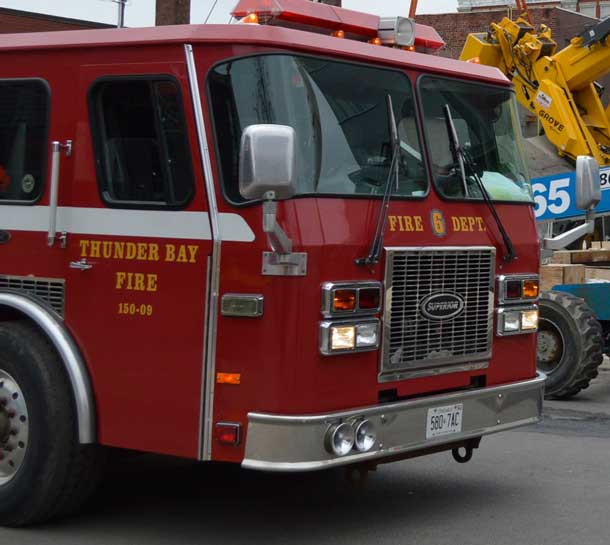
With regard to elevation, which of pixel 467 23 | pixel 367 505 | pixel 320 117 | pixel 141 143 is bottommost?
pixel 367 505

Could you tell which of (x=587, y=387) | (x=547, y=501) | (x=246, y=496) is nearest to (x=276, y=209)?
(x=246, y=496)

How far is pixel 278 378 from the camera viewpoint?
20.3ft

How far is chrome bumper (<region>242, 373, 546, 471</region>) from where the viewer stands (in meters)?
6.15

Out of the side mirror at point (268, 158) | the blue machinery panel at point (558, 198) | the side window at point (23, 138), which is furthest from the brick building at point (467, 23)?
the side mirror at point (268, 158)

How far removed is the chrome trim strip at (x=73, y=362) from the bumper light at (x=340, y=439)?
1353mm

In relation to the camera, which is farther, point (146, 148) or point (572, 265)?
point (572, 265)

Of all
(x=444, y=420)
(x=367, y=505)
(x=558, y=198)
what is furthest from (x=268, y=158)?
(x=558, y=198)

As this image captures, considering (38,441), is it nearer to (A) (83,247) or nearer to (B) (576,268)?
(A) (83,247)

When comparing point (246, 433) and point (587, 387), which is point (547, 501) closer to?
point (246, 433)

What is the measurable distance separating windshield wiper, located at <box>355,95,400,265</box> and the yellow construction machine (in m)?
11.1

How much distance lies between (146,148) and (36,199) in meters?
0.80

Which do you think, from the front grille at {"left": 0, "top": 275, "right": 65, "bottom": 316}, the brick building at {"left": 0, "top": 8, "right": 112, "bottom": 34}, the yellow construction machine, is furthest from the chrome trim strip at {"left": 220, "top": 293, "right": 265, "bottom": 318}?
the brick building at {"left": 0, "top": 8, "right": 112, "bottom": 34}

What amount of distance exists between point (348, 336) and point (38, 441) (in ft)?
5.93

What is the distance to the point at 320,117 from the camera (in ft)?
21.4
